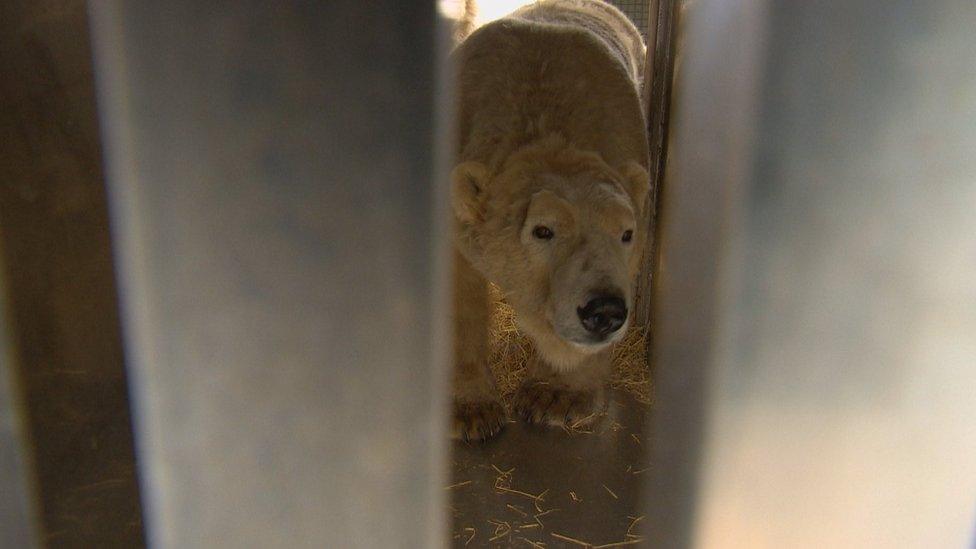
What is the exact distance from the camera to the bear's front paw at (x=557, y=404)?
10.8ft

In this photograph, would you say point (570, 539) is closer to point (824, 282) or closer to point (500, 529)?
point (500, 529)

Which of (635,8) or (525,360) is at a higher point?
(635,8)

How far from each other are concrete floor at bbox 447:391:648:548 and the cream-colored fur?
14 cm

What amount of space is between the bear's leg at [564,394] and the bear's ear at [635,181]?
30.1 inches

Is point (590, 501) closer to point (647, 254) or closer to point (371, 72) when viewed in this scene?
point (647, 254)

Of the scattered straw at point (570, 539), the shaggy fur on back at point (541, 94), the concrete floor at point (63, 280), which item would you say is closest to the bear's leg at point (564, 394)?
the scattered straw at point (570, 539)

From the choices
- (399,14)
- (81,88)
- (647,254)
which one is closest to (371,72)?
(399,14)

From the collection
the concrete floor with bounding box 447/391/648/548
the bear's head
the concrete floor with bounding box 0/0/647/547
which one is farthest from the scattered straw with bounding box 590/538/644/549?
the concrete floor with bounding box 0/0/647/547

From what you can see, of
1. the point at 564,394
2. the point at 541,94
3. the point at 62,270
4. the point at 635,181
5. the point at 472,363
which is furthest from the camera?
the point at 564,394

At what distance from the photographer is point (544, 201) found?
2613mm

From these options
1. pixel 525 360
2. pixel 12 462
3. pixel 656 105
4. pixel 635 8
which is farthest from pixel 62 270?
pixel 635 8

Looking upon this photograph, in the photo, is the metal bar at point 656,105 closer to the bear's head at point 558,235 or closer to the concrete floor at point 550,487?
the concrete floor at point 550,487

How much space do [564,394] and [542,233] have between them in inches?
38.2

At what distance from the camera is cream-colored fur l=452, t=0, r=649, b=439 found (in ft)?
8.54
